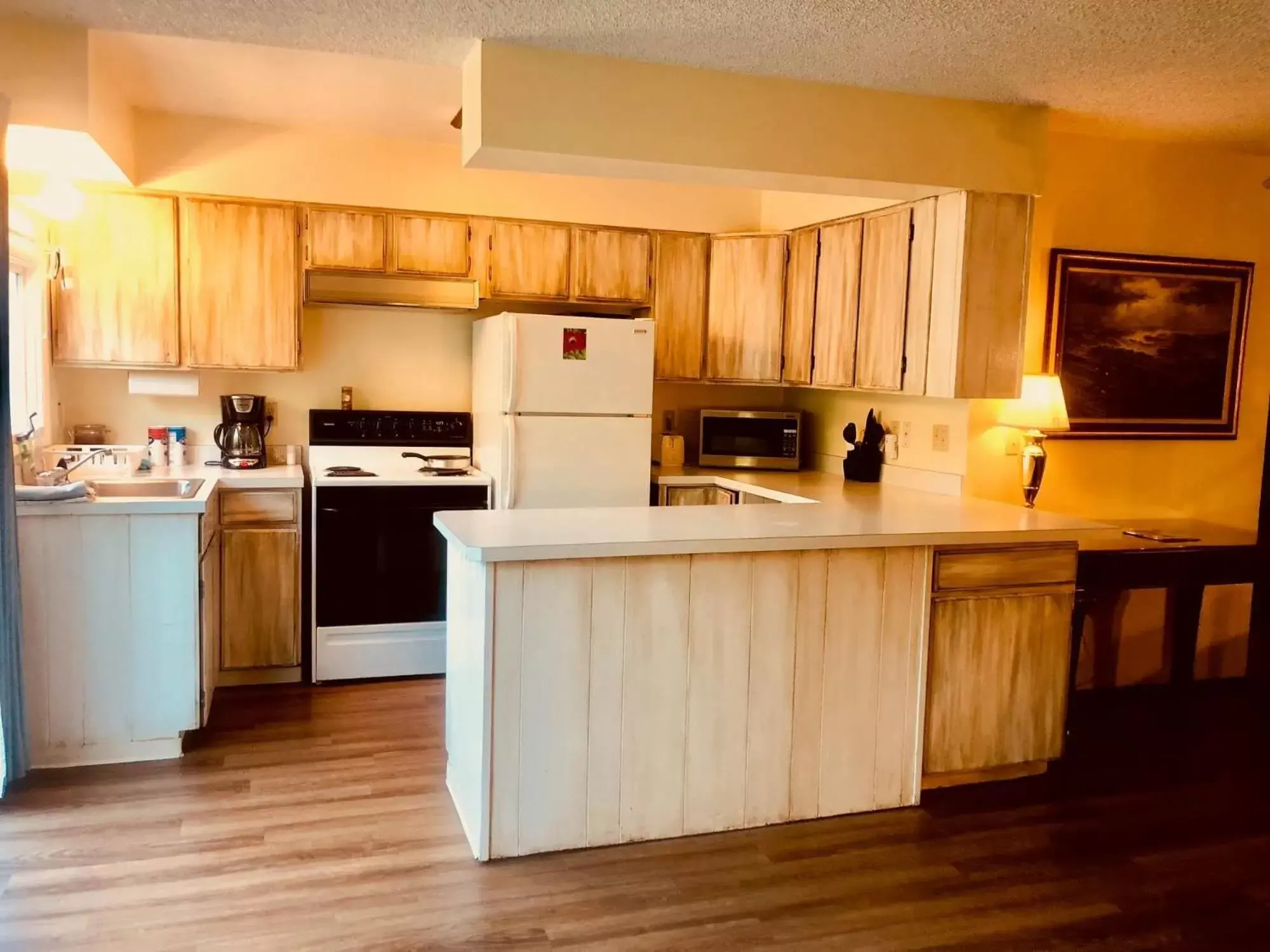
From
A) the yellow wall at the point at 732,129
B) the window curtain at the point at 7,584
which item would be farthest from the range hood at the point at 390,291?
the window curtain at the point at 7,584

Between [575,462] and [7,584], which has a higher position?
[575,462]

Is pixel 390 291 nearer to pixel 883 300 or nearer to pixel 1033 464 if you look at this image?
pixel 883 300

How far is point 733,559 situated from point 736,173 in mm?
1337

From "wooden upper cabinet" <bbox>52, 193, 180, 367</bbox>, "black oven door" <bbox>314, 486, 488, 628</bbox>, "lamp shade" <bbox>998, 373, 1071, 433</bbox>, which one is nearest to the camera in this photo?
"lamp shade" <bbox>998, 373, 1071, 433</bbox>

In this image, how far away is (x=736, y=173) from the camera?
3.25 meters

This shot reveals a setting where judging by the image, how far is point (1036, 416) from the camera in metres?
3.75

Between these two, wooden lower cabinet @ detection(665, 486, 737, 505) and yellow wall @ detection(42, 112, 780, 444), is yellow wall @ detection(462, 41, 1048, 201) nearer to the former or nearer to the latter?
yellow wall @ detection(42, 112, 780, 444)

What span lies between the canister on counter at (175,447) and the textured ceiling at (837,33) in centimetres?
195

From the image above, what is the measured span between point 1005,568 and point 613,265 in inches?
97.4

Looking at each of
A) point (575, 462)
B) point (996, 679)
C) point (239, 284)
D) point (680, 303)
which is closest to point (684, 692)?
point (996, 679)

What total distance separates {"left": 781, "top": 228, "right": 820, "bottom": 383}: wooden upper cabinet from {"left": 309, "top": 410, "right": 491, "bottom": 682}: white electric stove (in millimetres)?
1568

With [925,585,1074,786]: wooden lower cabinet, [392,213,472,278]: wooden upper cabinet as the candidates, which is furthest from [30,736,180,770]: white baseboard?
[925,585,1074,786]: wooden lower cabinet

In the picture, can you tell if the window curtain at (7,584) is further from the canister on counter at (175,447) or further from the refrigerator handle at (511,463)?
the refrigerator handle at (511,463)

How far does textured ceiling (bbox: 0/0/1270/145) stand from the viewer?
8.47ft
